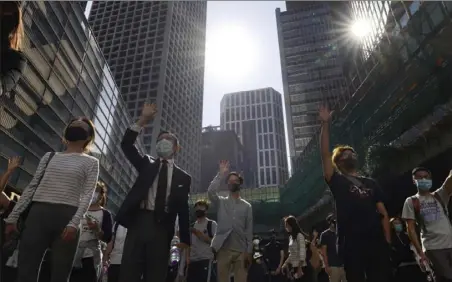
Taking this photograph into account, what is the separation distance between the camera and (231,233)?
17.5 feet

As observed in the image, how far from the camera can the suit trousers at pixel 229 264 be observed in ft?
17.2

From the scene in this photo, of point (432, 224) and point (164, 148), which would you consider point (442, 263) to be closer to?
point (432, 224)

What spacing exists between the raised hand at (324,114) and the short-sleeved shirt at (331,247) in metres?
4.42

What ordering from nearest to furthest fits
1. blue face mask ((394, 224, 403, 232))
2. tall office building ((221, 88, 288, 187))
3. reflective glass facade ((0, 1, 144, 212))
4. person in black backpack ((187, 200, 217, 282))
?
person in black backpack ((187, 200, 217, 282))
blue face mask ((394, 224, 403, 232))
reflective glass facade ((0, 1, 144, 212))
tall office building ((221, 88, 288, 187))

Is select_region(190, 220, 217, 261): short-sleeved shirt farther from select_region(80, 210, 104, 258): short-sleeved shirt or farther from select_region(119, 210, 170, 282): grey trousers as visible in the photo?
select_region(119, 210, 170, 282): grey trousers

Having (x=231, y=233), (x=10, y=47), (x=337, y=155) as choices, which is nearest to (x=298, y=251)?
(x=231, y=233)

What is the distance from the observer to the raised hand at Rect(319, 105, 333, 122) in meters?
3.51

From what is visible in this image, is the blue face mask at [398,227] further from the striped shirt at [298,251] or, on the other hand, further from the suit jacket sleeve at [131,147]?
the suit jacket sleeve at [131,147]

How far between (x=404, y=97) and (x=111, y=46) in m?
86.4

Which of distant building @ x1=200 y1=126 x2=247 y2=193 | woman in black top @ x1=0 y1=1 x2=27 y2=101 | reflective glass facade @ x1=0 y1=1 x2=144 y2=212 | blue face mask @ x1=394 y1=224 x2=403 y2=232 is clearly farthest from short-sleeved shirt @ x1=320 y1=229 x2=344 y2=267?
distant building @ x1=200 y1=126 x2=247 y2=193

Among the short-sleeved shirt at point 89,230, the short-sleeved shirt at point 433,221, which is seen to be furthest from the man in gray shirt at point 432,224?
the short-sleeved shirt at point 89,230

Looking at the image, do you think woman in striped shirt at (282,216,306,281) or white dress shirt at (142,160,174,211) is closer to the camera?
white dress shirt at (142,160,174,211)

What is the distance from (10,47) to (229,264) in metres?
4.27

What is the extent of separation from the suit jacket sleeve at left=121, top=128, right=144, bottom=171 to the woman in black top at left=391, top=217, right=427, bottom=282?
5.30 m
